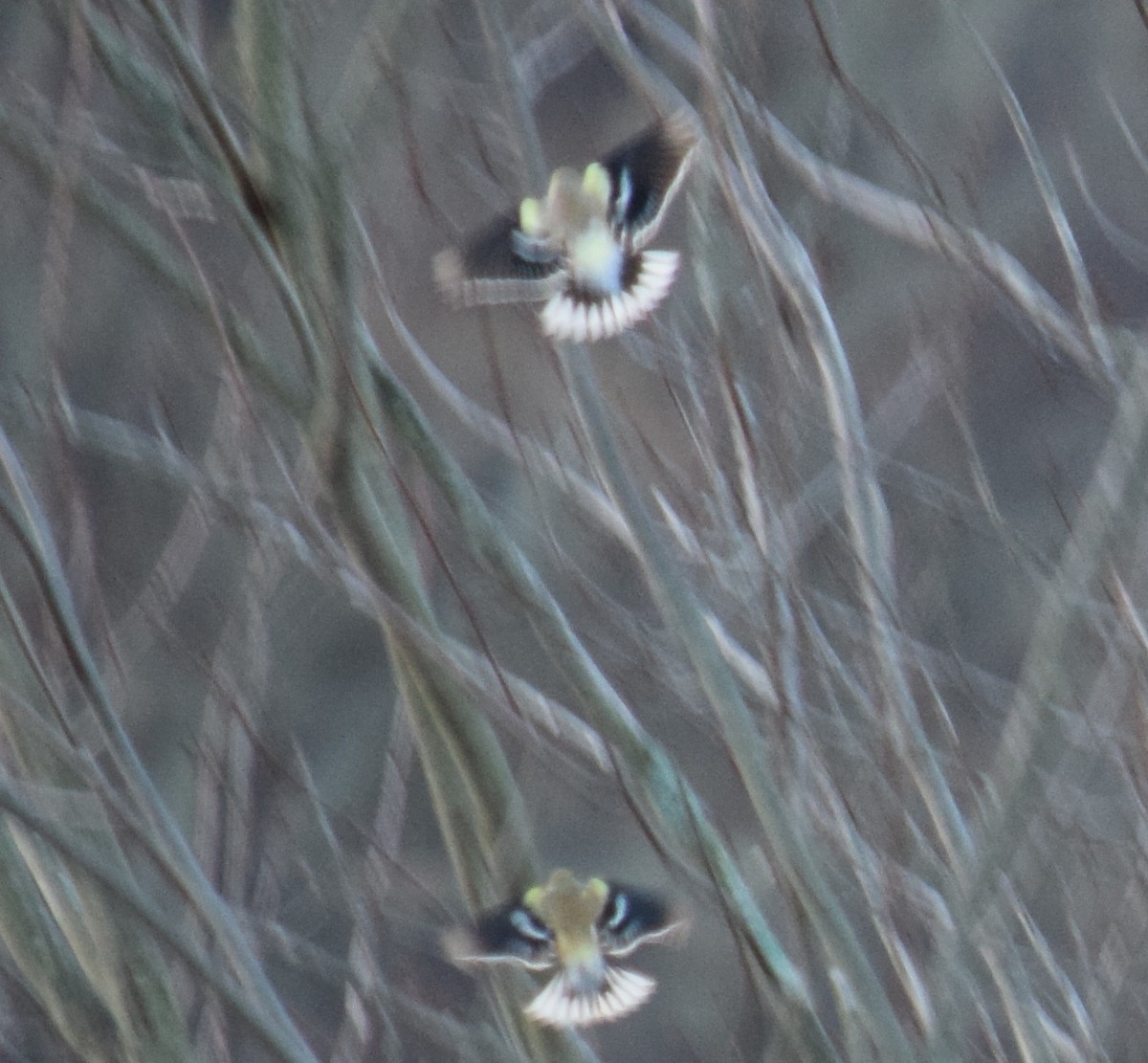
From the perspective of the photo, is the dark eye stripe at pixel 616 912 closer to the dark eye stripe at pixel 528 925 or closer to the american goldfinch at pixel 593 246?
the dark eye stripe at pixel 528 925

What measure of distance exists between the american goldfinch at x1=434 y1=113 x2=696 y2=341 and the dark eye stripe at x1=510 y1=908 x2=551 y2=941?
0.81m

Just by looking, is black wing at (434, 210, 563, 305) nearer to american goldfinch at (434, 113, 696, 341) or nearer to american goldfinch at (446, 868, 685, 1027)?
american goldfinch at (434, 113, 696, 341)

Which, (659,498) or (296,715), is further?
(296,715)

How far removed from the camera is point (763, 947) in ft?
7.17

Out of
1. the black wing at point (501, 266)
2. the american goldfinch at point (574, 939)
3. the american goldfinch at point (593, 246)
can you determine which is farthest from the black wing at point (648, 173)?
the american goldfinch at point (574, 939)

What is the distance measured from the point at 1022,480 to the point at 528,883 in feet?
18.4

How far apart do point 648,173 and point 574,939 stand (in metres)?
1.12

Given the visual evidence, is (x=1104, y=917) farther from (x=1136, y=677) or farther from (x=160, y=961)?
(x=160, y=961)

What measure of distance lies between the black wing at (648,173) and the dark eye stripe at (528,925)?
0.98 meters

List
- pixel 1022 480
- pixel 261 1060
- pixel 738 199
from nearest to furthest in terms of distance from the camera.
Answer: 1. pixel 738 199
2. pixel 261 1060
3. pixel 1022 480

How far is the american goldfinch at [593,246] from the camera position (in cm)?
241

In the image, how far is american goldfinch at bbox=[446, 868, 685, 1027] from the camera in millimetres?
2289

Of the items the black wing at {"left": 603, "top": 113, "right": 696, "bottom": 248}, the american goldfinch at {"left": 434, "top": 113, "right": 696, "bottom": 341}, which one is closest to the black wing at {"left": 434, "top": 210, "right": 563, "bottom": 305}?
the american goldfinch at {"left": 434, "top": 113, "right": 696, "bottom": 341}

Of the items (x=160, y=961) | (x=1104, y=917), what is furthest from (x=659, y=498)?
(x=1104, y=917)
